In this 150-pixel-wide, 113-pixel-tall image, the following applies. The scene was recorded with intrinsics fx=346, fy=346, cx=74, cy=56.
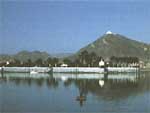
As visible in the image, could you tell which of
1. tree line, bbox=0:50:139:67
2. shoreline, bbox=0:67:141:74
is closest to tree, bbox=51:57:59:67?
tree line, bbox=0:50:139:67

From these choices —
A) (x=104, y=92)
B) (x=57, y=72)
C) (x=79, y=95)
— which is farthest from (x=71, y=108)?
(x=57, y=72)

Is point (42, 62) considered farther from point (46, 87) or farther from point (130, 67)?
point (130, 67)

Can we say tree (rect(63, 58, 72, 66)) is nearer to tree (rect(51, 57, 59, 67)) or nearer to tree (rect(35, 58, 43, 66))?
tree (rect(51, 57, 59, 67))

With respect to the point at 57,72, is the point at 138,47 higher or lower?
higher

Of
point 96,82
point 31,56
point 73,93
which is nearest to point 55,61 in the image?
point 31,56

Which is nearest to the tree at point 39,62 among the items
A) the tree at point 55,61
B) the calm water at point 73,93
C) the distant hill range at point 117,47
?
the tree at point 55,61

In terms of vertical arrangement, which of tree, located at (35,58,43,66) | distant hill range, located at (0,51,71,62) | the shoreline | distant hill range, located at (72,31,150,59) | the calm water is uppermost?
distant hill range, located at (72,31,150,59)
